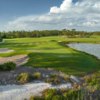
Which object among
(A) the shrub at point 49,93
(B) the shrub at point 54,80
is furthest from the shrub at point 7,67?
(A) the shrub at point 49,93

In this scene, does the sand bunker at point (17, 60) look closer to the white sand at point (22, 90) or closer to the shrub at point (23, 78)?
the shrub at point (23, 78)

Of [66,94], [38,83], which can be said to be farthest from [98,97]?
[38,83]

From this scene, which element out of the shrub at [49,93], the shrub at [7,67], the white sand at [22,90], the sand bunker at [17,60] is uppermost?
the shrub at [7,67]

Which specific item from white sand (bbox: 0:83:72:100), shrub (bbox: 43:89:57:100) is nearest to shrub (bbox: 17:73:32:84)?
white sand (bbox: 0:83:72:100)

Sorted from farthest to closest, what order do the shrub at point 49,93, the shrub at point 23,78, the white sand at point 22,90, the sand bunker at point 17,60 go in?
the sand bunker at point 17,60, the shrub at point 23,78, the white sand at point 22,90, the shrub at point 49,93

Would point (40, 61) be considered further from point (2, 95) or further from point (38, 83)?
point (2, 95)

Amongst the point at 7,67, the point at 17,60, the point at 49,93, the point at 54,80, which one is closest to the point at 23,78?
the point at 54,80

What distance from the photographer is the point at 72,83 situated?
25438 millimetres

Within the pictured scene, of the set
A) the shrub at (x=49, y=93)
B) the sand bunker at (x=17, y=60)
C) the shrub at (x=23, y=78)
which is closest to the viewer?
the shrub at (x=49, y=93)

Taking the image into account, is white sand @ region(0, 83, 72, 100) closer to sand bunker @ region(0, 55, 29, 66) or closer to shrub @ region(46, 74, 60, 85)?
shrub @ region(46, 74, 60, 85)

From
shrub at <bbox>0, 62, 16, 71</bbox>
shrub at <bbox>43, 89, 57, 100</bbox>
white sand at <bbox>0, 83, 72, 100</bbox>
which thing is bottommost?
white sand at <bbox>0, 83, 72, 100</bbox>

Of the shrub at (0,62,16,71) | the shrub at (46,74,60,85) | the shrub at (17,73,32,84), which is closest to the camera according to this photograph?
the shrub at (17,73,32,84)

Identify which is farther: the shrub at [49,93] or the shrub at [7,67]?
the shrub at [7,67]

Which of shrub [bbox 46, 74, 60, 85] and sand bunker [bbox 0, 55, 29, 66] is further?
sand bunker [bbox 0, 55, 29, 66]
